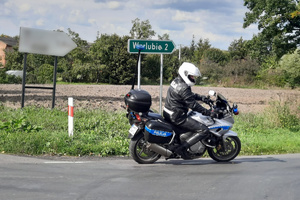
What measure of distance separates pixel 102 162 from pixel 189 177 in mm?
2019

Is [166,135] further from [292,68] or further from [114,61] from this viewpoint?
[114,61]

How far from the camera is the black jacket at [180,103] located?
813cm

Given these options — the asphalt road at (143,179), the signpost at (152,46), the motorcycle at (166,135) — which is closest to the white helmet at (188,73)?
the motorcycle at (166,135)

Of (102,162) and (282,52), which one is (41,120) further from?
(282,52)

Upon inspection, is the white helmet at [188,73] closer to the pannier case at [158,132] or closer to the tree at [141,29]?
the pannier case at [158,132]

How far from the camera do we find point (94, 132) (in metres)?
11.1

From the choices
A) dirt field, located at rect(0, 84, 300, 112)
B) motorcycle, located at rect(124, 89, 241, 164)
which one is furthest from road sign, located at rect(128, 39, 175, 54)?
motorcycle, located at rect(124, 89, 241, 164)

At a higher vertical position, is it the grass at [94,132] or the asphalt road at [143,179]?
the grass at [94,132]

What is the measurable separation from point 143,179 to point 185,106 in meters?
1.97

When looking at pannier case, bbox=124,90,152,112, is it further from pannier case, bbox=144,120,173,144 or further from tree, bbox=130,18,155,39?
tree, bbox=130,18,155,39

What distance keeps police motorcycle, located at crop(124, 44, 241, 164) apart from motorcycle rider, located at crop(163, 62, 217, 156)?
0.12 meters

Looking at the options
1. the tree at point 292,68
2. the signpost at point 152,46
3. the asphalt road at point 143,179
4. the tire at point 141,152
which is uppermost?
the tree at point 292,68

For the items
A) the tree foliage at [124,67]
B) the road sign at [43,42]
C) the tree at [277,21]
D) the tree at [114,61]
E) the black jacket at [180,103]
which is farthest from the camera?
Result: the tree at [114,61]

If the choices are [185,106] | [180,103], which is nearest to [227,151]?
[185,106]
